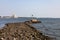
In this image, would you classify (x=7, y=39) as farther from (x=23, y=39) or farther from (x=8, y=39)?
(x=23, y=39)

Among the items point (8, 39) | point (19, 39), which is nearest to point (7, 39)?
point (8, 39)

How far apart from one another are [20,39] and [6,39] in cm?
140

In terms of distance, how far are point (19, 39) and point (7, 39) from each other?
3.75ft

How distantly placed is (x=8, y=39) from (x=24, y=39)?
5.48ft

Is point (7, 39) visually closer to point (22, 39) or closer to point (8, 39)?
point (8, 39)

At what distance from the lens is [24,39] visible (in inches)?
577

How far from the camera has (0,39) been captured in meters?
13.1

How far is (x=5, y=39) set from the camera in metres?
13.5

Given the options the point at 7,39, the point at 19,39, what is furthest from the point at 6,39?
the point at 19,39

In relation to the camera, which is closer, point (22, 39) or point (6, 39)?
point (6, 39)

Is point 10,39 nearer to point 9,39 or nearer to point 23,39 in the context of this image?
point 9,39

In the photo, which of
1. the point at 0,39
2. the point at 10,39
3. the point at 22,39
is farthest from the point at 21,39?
the point at 0,39

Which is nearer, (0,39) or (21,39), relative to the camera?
(0,39)

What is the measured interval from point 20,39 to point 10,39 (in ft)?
3.54
